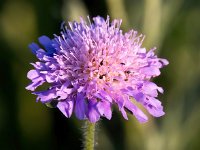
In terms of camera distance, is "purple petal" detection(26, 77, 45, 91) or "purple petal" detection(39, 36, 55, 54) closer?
"purple petal" detection(26, 77, 45, 91)

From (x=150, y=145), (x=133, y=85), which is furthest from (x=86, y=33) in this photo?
(x=150, y=145)

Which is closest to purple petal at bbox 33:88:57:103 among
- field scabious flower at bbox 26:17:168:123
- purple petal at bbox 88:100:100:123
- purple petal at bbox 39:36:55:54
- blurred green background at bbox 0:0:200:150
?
field scabious flower at bbox 26:17:168:123

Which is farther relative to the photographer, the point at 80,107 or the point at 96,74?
the point at 96,74

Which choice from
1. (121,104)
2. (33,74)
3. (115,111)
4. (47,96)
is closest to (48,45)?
(33,74)

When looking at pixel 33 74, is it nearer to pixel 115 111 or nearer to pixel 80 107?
pixel 80 107

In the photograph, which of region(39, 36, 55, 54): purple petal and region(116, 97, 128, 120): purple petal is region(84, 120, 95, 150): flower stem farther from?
region(39, 36, 55, 54): purple petal

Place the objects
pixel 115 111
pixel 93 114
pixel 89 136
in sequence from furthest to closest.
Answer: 1. pixel 115 111
2. pixel 89 136
3. pixel 93 114

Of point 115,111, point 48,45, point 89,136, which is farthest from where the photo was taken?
point 115,111
